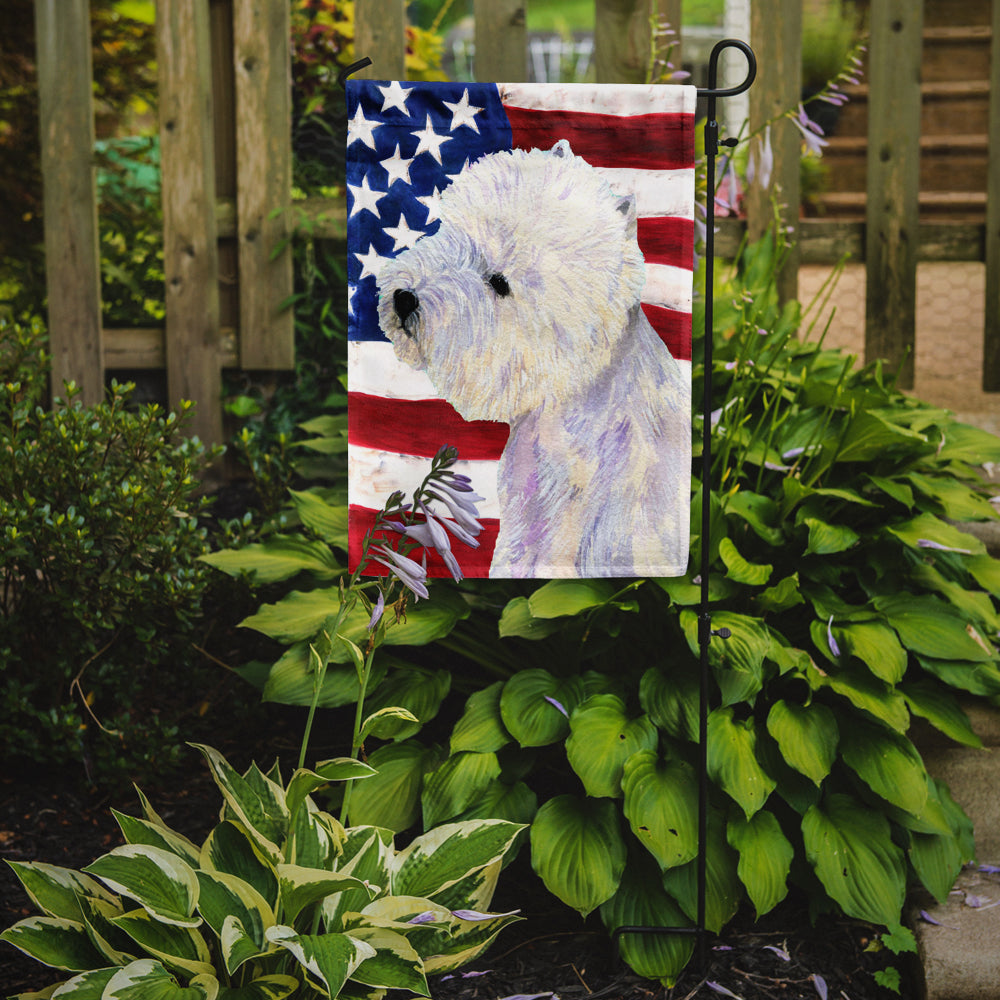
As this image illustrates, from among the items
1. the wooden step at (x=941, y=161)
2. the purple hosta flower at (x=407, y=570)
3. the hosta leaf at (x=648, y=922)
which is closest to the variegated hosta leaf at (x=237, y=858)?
the purple hosta flower at (x=407, y=570)

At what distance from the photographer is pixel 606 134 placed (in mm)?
1914

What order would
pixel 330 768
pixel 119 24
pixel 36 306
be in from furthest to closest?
1. pixel 119 24
2. pixel 36 306
3. pixel 330 768

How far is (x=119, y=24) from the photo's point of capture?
14.1ft

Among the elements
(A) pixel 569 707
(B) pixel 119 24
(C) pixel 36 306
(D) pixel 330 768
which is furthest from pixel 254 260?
(D) pixel 330 768

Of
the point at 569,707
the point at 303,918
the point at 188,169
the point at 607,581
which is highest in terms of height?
the point at 188,169

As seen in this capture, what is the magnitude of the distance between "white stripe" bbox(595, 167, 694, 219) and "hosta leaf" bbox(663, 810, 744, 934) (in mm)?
1255

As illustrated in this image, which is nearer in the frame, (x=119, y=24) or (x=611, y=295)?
(x=611, y=295)

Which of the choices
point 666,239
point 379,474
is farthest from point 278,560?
point 666,239

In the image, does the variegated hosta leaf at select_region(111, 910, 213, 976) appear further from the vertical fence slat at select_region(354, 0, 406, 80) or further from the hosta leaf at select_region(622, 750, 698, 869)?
the vertical fence slat at select_region(354, 0, 406, 80)

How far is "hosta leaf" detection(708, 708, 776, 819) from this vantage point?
1.96 metres

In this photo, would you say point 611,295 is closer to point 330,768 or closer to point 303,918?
point 330,768

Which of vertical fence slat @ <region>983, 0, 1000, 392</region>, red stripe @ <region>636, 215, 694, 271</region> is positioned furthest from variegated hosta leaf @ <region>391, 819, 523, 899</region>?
vertical fence slat @ <region>983, 0, 1000, 392</region>

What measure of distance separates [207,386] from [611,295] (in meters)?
1.93

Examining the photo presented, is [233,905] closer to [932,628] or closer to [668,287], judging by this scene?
[668,287]
